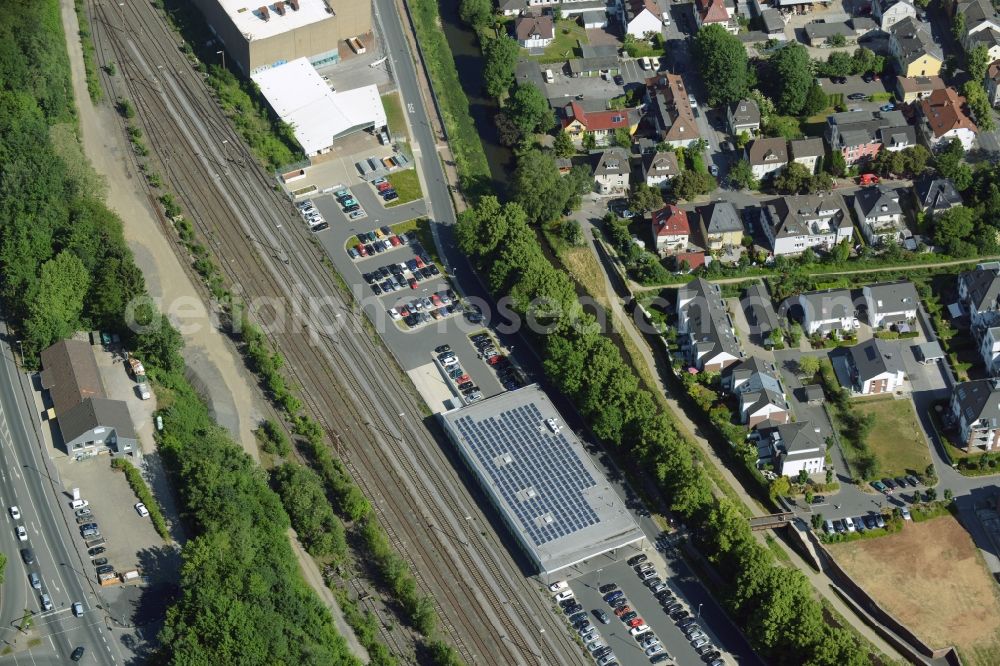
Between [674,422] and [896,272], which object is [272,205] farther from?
[896,272]

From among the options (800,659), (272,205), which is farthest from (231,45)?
(800,659)

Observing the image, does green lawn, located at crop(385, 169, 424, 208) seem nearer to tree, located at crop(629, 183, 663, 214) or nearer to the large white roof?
tree, located at crop(629, 183, 663, 214)

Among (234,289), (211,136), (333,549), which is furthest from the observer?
(211,136)

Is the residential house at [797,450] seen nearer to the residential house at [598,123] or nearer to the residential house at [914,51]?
the residential house at [598,123]

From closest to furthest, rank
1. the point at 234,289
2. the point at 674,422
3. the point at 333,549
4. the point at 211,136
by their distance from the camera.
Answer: the point at 333,549
the point at 674,422
the point at 234,289
the point at 211,136

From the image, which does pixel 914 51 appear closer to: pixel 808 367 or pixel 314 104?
pixel 808 367

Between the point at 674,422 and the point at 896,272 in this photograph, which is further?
the point at 896,272
